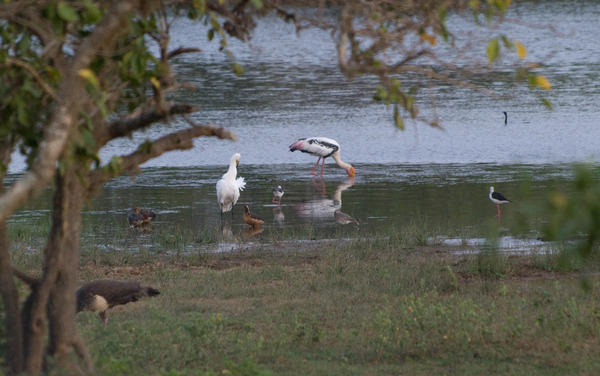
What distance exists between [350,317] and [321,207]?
792 centimetres

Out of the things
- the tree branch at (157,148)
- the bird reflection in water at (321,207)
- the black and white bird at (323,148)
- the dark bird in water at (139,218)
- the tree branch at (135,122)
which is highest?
the tree branch at (135,122)

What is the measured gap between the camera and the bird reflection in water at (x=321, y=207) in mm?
15297

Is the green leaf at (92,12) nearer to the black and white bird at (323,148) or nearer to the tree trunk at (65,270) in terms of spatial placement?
the tree trunk at (65,270)

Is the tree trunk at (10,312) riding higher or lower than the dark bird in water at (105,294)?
higher

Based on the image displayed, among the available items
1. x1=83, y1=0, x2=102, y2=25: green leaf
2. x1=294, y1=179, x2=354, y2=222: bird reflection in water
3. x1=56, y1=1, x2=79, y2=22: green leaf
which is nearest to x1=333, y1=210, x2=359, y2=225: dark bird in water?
x1=294, y1=179, x2=354, y2=222: bird reflection in water

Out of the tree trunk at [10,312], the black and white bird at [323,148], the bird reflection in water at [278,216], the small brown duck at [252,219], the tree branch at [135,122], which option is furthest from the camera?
the black and white bird at [323,148]

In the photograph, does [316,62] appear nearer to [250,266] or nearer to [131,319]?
[250,266]

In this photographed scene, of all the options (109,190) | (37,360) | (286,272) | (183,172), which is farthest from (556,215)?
(183,172)

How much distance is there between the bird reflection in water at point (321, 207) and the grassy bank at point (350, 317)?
12.4ft

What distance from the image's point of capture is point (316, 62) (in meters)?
41.2

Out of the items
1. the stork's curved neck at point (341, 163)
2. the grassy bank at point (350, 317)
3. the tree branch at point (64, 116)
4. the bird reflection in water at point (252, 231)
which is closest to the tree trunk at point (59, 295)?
the grassy bank at point (350, 317)

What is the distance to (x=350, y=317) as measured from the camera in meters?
8.25

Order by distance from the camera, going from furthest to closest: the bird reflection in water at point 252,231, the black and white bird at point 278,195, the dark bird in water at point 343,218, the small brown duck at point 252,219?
the black and white bird at point 278,195
the small brown duck at point 252,219
the dark bird in water at point 343,218
the bird reflection in water at point 252,231

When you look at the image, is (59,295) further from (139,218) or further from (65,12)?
(139,218)
